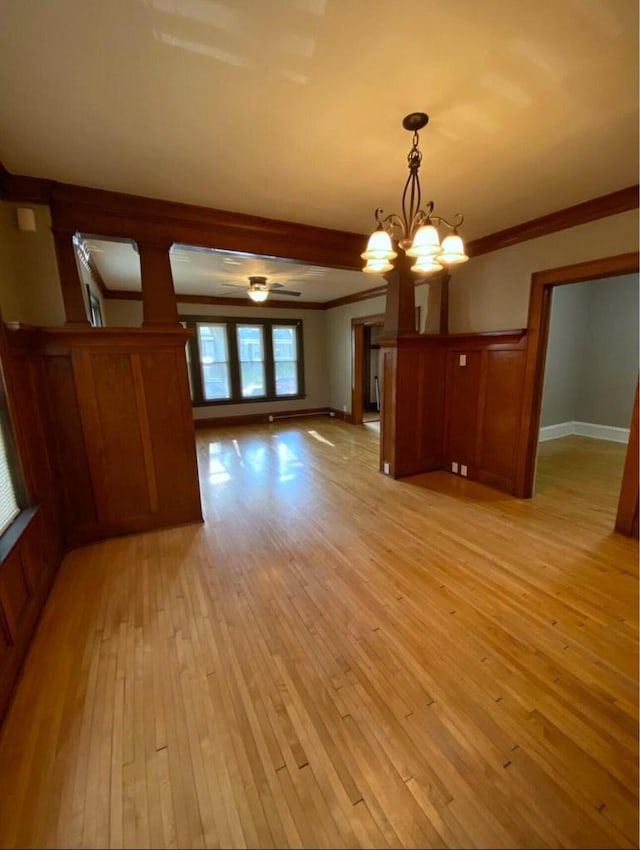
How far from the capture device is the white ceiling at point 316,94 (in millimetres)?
1257

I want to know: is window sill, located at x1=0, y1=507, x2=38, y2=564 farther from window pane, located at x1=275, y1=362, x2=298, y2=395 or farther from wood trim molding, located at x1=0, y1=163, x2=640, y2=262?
window pane, located at x1=275, y1=362, x2=298, y2=395

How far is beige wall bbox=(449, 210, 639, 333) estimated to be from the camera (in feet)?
8.94

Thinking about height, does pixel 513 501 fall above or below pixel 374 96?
below

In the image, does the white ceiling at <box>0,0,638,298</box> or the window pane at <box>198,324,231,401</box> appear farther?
the window pane at <box>198,324,231,401</box>

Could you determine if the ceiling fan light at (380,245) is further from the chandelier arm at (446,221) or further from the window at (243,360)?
the window at (243,360)

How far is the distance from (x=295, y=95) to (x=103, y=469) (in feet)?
9.33

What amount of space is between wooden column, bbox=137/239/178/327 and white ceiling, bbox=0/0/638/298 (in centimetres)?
41

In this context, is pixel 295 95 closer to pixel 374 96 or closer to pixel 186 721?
pixel 374 96

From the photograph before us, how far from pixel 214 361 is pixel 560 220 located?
5988mm

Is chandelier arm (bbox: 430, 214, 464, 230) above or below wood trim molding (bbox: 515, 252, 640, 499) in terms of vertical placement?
above

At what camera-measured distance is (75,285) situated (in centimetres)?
264

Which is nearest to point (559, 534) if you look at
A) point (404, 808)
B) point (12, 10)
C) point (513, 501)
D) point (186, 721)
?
point (513, 501)

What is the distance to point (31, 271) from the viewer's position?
2.52m

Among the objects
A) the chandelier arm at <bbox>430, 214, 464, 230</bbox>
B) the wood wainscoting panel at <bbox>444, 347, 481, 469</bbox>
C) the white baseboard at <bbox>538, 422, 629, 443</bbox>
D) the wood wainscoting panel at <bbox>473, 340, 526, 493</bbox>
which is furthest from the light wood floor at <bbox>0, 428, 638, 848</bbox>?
the white baseboard at <bbox>538, 422, 629, 443</bbox>
